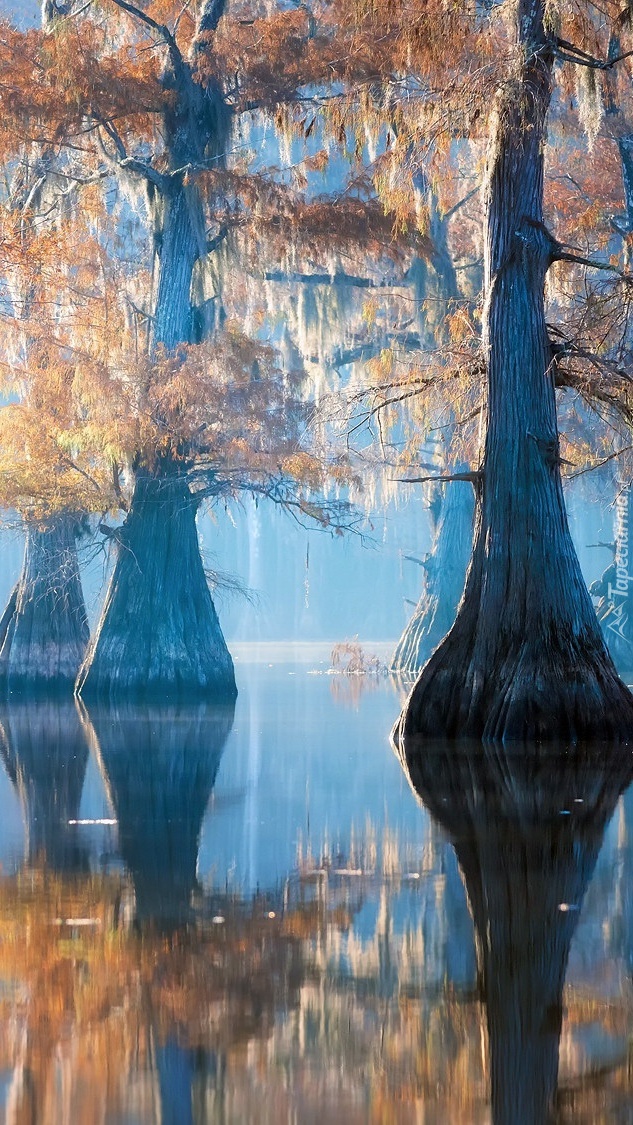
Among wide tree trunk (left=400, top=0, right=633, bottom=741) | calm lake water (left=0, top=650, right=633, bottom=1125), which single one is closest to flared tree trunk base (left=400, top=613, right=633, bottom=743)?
wide tree trunk (left=400, top=0, right=633, bottom=741)

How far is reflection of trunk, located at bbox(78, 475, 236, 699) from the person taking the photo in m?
17.0

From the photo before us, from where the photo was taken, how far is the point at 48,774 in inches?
350

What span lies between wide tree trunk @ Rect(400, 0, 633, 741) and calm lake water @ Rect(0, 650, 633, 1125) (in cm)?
177

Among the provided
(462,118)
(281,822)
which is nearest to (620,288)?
(462,118)

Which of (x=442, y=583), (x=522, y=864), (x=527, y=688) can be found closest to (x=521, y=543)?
(x=527, y=688)

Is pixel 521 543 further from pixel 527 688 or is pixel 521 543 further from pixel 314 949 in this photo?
pixel 314 949

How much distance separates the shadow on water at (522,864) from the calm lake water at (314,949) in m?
0.01

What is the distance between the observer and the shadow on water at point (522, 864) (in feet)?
9.51

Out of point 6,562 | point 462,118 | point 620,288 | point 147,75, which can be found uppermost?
point 147,75

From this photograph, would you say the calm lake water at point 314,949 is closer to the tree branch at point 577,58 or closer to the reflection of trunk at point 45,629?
the tree branch at point 577,58

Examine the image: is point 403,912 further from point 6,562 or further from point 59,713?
point 6,562

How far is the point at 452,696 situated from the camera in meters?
10.2

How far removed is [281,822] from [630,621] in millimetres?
20188

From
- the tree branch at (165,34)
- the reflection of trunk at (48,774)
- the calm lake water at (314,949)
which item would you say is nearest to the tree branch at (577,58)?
the calm lake water at (314,949)
